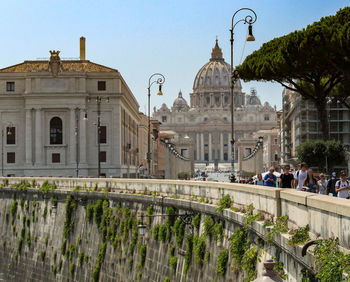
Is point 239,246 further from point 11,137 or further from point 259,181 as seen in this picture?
point 11,137

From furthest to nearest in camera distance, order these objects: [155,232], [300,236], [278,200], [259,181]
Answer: [259,181] < [155,232] < [278,200] < [300,236]

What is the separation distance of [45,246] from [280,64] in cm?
1151

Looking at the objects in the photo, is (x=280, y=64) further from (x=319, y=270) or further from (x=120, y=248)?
(x=319, y=270)

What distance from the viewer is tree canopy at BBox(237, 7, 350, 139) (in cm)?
2648

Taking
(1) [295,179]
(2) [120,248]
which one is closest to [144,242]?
(2) [120,248]

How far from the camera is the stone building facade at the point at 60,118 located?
6538 centimetres

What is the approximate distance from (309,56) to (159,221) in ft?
34.3

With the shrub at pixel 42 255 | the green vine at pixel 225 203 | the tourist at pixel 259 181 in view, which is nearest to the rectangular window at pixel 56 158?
the shrub at pixel 42 255

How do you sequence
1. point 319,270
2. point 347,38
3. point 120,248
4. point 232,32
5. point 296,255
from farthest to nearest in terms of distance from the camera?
point 232,32, point 347,38, point 120,248, point 296,255, point 319,270

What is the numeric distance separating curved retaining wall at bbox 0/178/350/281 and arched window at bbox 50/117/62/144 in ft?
104

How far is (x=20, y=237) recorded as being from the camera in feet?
105

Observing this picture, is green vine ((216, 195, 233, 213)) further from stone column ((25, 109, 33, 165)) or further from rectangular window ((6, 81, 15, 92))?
rectangular window ((6, 81, 15, 92))

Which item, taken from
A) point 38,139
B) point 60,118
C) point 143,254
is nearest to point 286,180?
point 143,254

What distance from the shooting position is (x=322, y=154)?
157 feet
